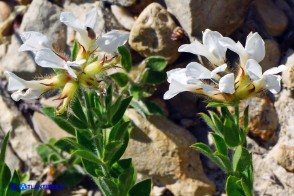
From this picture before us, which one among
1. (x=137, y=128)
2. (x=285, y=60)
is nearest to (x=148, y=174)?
(x=137, y=128)

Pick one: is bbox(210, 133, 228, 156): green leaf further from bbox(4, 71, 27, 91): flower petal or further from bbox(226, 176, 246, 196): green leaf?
bbox(4, 71, 27, 91): flower petal

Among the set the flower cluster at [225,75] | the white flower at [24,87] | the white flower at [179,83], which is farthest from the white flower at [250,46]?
the white flower at [24,87]

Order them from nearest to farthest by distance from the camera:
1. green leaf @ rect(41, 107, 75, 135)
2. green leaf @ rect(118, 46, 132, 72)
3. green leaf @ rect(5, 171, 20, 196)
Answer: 1. green leaf @ rect(5, 171, 20, 196)
2. green leaf @ rect(41, 107, 75, 135)
3. green leaf @ rect(118, 46, 132, 72)

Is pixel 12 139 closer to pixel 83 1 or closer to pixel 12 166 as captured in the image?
pixel 12 166

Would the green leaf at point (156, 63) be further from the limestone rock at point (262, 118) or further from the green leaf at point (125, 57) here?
the limestone rock at point (262, 118)

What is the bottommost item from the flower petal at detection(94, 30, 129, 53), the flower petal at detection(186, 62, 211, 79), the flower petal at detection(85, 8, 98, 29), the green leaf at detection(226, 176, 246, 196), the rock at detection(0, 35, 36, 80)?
the rock at detection(0, 35, 36, 80)

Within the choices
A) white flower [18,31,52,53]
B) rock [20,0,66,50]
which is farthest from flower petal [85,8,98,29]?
rock [20,0,66,50]
